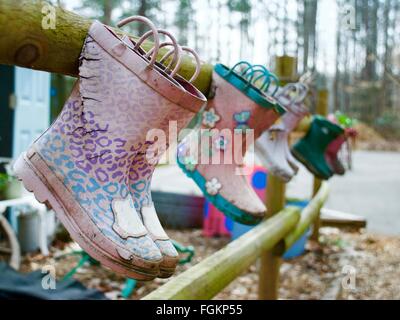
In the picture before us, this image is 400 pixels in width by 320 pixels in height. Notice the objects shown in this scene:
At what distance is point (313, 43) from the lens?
17672 millimetres

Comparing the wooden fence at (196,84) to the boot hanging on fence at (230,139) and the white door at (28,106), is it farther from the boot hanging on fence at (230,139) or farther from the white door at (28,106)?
the white door at (28,106)

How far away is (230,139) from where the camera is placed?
116 cm

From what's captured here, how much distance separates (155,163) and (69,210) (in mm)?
156

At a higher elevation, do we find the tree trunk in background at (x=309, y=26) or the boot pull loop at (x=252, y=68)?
the tree trunk in background at (x=309, y=26)

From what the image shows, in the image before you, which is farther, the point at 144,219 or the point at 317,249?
the point at 317,249

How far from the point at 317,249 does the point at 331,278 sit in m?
0.66

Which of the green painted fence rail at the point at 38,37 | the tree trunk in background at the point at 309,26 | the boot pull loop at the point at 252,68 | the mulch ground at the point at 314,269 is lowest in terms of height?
the mulch ground at the point at 314,269

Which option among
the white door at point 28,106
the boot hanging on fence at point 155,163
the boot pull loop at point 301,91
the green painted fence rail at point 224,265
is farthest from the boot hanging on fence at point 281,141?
the white door at point 28,106

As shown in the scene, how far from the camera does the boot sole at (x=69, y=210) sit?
2.15ft

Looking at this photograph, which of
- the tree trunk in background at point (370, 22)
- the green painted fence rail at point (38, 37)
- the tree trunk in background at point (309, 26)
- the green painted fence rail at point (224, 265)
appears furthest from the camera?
the tree trunk in background at point (370, 22)

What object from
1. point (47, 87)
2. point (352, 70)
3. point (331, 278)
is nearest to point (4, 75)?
point (47, 87)

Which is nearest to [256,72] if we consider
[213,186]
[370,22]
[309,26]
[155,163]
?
[213,186]
